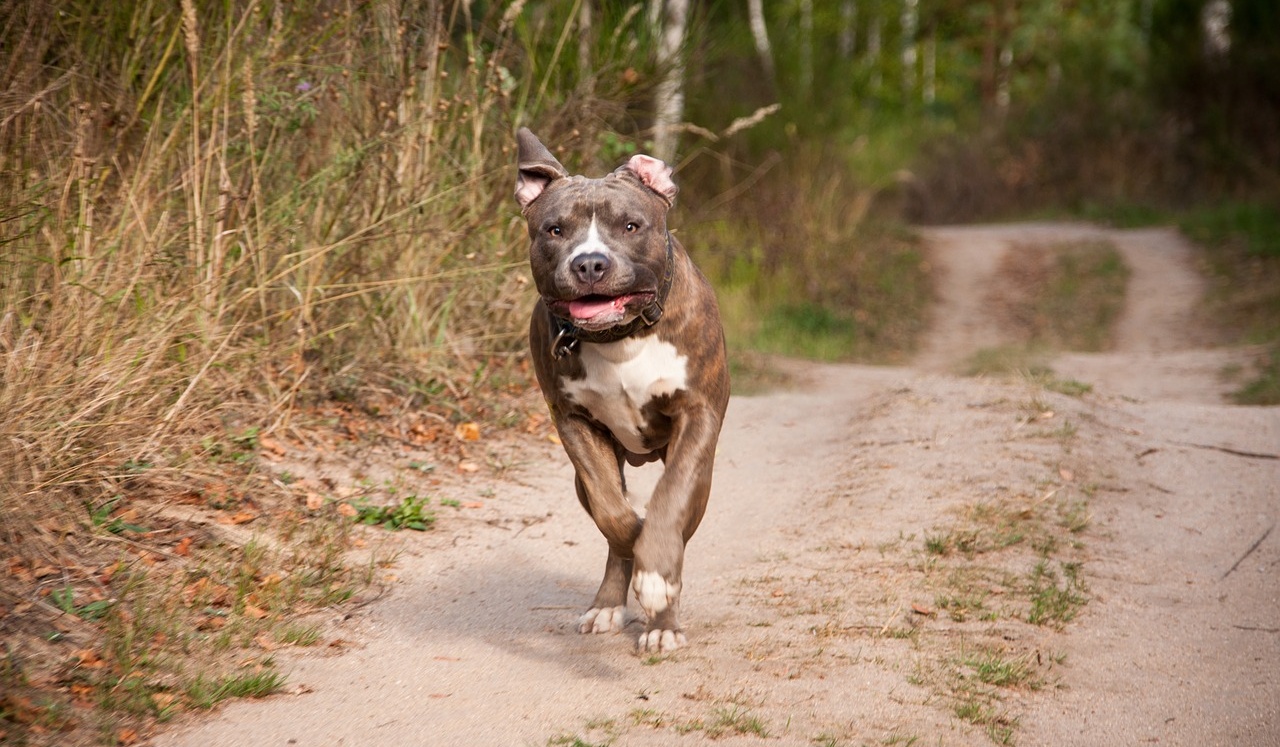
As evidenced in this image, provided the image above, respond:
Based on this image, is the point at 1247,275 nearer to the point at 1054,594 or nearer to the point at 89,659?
the point at 1054,594

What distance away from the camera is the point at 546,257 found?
14.5ft

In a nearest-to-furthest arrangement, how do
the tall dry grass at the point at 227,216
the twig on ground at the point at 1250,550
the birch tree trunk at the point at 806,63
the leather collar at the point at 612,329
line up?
the leather collar at the point at 612,329, the tall dry grass at the point at 227,216, the twig on ground at the point at 1250,550, the birch tree trunk at the point at 806,63

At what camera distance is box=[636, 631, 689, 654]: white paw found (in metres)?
4.80

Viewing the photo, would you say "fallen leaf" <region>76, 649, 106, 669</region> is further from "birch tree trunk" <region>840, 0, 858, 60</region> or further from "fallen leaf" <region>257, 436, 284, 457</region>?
"birch tree trunk" <region>840, 0, 858, 60</region>

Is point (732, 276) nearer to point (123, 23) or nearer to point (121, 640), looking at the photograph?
point (123, 23)

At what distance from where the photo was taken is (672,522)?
14.4 feet

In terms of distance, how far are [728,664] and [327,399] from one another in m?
3.76

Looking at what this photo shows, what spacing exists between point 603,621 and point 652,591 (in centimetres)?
90

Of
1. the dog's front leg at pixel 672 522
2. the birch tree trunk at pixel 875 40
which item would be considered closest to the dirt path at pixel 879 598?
the dog's front leg at pixel 672 522

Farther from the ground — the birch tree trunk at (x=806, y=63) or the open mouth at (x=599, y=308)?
the birch tree trunk at (x=806, y=63)

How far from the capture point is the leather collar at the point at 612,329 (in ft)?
14.8

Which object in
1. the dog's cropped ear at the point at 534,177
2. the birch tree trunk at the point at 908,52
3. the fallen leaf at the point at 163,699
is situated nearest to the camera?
the fallen leaf at the point at 163,699

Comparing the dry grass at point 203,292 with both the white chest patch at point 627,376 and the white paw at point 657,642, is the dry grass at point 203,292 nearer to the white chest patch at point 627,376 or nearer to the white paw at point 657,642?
the white paw at point 657,642

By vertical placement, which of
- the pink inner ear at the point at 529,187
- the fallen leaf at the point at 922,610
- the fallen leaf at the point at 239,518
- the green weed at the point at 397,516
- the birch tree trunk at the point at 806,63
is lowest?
Result: the fallen leaf at the point at 922,610
